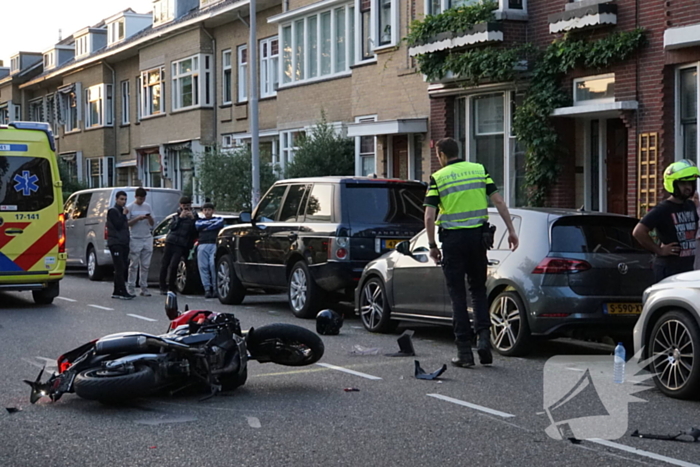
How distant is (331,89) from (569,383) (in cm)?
2008

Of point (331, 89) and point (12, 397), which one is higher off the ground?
point (331, 89)

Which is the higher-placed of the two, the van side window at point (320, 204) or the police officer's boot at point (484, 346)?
the van side window at point (320, 204)

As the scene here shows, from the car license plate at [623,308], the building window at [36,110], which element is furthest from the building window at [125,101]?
the car license plate at [623,308]

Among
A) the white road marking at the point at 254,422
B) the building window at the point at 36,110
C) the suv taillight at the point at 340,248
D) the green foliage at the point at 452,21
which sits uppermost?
the building window at the point at 36,110

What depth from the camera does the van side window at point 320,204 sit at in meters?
14.3

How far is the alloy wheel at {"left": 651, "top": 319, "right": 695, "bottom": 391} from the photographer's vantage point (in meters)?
8.14

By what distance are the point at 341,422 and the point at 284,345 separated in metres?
1.54

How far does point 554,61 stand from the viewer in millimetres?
19203

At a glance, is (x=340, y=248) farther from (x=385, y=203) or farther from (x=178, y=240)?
(x=178, y=240)

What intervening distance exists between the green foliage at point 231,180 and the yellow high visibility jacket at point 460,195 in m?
18.2

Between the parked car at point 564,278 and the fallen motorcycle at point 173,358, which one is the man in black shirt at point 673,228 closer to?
the parked car at point 564,278

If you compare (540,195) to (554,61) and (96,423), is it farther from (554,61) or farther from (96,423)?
(96,423)

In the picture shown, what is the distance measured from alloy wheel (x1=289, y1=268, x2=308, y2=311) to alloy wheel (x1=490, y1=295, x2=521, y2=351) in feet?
13.5

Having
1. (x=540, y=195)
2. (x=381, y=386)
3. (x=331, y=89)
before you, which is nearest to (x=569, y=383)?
(x=381, y=386)
